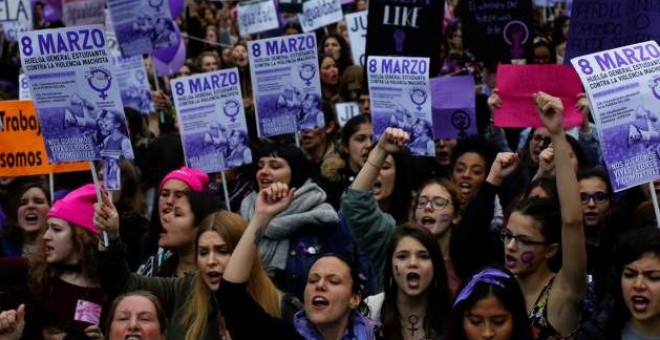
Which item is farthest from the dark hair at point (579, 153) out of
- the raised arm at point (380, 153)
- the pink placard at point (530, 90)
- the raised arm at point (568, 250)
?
the raised arm at point (568, 250)

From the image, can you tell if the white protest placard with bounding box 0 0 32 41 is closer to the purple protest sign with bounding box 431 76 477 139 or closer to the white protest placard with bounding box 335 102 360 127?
A: the white protest placard with bounding box 335 102 360 127

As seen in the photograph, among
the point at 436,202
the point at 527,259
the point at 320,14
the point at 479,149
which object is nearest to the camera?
the point at 527,259

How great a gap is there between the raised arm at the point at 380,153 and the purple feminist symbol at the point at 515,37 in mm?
3429

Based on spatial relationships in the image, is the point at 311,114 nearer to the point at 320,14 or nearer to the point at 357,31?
the point at 357,31

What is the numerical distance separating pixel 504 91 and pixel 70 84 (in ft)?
8.27

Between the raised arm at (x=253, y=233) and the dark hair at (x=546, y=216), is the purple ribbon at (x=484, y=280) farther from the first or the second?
the raised arm at (x=253, y=233)

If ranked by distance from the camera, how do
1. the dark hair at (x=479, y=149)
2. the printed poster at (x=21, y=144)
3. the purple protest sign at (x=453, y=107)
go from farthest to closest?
the purple protest sign at (x=453, y=107) → the printed poster at (x=21, y=144) → the dark hair at (x=479, y=149)

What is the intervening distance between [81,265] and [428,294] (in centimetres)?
180

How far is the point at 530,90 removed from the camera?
849 cm

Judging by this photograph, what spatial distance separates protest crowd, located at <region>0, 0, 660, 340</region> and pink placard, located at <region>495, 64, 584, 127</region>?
0.05 feet

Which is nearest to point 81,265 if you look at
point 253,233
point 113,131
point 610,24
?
point 113,131

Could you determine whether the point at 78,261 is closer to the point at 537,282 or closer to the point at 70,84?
the point at 70,84

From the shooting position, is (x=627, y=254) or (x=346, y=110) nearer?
(x=627, y=254)

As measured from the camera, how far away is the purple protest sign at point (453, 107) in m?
9.93
